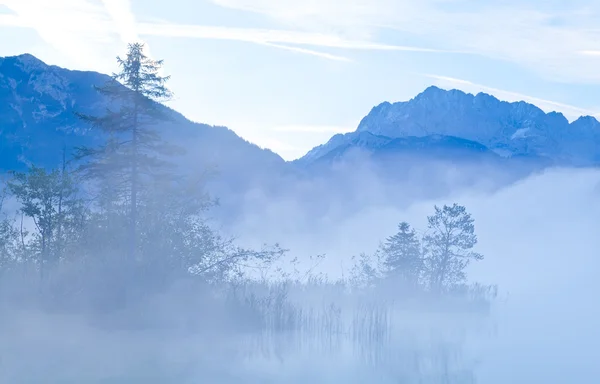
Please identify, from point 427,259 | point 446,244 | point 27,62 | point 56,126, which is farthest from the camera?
point 27,62

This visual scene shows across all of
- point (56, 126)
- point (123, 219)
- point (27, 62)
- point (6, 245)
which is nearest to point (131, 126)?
point (123, 219)

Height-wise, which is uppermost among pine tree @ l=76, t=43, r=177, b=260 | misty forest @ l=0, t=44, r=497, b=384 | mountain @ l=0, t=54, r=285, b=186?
mountain @ l=0, t=54, r=285, b=186

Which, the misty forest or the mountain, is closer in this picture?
the misty forest

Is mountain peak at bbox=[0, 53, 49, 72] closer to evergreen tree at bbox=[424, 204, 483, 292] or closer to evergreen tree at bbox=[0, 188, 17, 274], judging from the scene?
evergreen tree at bbox=[424, 204, 483, 292]

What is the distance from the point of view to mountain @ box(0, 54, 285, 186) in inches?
5920

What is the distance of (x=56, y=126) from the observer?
6137 inches

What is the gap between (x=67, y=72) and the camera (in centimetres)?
16800

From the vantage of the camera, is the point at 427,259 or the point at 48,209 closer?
the point at 48,209

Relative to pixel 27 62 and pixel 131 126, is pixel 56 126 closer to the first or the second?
pixel 27 62

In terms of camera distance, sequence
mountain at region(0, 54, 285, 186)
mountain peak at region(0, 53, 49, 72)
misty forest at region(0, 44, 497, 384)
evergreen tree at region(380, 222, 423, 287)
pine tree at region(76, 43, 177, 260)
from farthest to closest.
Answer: mountain peak at region(0, 53, 49, 72)
mountain at region(0, 54, 285, 186)
evergreen tree at region(380, 222, 423, 287)
pine tree at region(76, 43, 177, 260)
misty forest at region(0, 44, 497, 384)

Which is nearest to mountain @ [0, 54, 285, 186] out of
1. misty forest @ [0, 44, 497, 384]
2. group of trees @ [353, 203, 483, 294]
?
group of trees @ [353, 203, 483, 294]

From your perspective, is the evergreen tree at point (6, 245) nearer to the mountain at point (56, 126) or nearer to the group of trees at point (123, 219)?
the group of trees at point (123, 219)

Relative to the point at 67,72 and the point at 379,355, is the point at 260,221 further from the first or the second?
the point at 379,355

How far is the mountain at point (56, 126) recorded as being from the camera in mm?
150375
